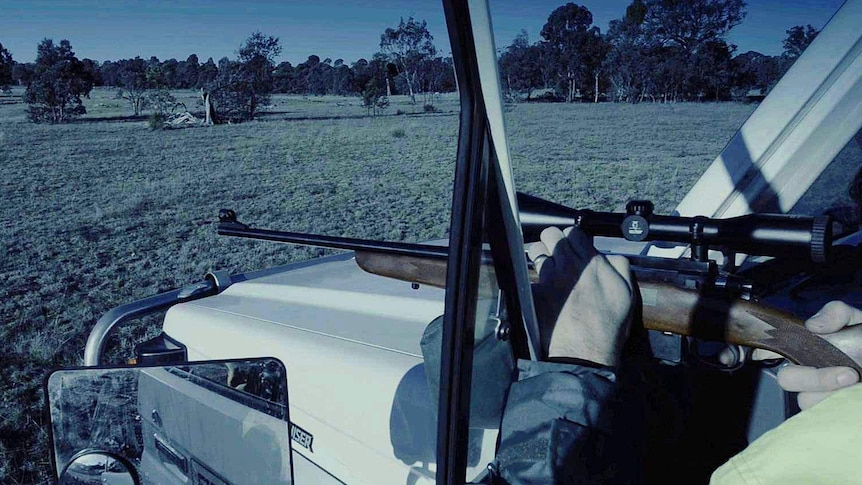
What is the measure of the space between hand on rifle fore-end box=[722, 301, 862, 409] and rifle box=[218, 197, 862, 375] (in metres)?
0.08

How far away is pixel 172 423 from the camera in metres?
1.45

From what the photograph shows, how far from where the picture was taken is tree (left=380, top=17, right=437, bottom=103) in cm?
196

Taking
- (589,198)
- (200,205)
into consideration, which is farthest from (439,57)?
(200,205)

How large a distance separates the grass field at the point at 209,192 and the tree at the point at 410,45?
0.58ft

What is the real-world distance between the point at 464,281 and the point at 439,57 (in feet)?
3.42

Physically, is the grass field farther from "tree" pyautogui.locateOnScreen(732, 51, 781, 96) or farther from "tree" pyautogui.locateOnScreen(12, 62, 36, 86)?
"tree" pyautogui.locateOnScreen(12, 62, 36, 86)

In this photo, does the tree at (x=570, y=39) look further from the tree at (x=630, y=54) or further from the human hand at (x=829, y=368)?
the human hand at (x=829, y=368)

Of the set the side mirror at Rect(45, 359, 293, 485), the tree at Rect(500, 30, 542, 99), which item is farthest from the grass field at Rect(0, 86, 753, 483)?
the side mirror at Rect(45, 359, 293, 485)

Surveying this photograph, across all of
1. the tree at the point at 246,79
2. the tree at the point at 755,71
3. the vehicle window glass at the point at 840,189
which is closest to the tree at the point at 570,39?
the tree at the point at 755,71

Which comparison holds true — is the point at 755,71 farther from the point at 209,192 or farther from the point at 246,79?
the point at 246,79

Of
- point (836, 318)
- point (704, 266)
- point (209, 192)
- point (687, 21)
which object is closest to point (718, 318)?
point (704, 266)

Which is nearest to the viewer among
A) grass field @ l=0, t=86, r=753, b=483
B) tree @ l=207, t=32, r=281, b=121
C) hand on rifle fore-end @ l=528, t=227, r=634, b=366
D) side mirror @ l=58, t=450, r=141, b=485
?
hand on rifle fore-end @ l=528, t=227, r=634, b=366

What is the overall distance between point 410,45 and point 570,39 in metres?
0.47

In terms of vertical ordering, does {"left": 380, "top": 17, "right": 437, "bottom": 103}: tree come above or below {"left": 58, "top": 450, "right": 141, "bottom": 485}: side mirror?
above
